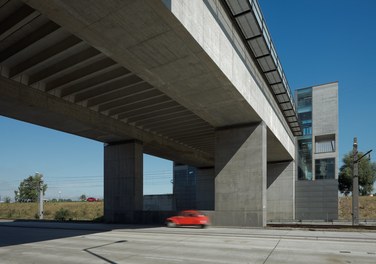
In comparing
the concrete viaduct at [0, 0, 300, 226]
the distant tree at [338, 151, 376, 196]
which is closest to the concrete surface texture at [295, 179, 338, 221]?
the concrete viaduct at [0, 0, 300, 226]

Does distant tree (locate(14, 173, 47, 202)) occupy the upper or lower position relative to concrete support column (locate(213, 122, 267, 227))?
lower

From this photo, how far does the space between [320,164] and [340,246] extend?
136ft

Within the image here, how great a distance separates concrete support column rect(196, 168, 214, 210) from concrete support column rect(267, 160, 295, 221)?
13.3m

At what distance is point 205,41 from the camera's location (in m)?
14.9

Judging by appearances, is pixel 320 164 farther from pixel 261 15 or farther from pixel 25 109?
pixel 25 109

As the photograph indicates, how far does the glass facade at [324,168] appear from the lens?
165 feet

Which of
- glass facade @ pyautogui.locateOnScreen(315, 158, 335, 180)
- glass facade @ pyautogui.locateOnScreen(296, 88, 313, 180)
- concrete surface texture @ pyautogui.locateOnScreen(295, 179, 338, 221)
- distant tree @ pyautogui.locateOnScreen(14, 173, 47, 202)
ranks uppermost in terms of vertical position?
glass facade @ pyautogui.locateOnScreen(296, 88, 313, 180)

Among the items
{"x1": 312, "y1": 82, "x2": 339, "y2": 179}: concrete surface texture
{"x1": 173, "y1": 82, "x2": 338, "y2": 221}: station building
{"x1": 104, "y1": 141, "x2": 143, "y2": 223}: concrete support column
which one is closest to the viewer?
{"x1": 104, "y1": 141, "x2": 143, "y2": 223}: concrete support column

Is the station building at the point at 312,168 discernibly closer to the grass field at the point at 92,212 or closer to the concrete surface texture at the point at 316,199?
the concrete surface texture at the point at 316,199

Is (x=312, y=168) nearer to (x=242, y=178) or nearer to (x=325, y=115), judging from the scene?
(x=325, y=115)

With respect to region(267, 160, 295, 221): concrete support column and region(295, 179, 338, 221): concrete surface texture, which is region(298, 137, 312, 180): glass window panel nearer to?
region(295, 179, 338, 221): concrete surface texture

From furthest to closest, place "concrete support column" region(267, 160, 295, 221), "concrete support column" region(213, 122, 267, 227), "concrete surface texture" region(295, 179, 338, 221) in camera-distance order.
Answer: "concrete surface texture" region(295, 179, 338, 221), "concrete support column" region(267, 160, 295, 221), "concrete support column" region(213, 122, 267, 227)

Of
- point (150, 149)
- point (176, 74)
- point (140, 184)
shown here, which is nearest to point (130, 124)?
point (140, 184)

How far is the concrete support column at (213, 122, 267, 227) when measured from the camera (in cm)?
2542
